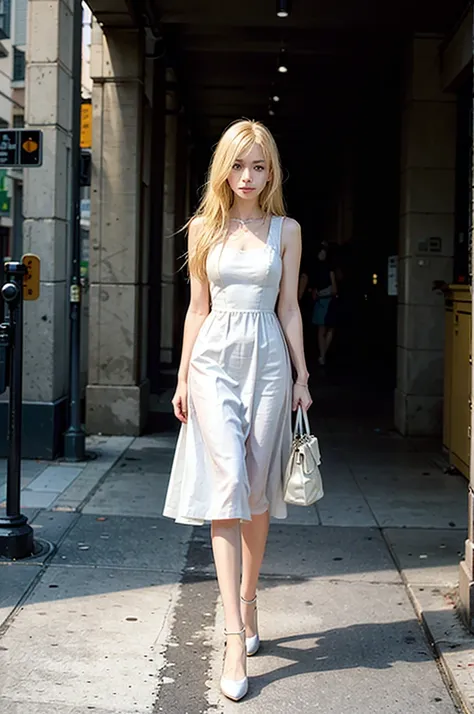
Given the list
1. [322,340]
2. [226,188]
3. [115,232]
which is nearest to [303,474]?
[226,188]

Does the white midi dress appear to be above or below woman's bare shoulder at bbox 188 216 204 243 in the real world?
below

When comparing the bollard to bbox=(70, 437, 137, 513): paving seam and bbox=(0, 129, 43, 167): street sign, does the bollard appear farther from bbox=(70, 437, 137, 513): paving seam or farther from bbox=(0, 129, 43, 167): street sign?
bbox=(0, 129, 43, 167): street sign

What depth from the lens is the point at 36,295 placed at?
7152 millimetres

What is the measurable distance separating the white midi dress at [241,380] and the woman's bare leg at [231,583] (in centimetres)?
10

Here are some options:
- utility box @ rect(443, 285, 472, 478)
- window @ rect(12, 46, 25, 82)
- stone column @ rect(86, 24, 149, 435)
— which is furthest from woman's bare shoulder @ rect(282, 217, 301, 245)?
window @ rect(12, 46, 25, 82)

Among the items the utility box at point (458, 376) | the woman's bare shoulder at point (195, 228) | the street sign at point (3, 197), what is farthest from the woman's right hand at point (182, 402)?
the street sign at point (3, 197)

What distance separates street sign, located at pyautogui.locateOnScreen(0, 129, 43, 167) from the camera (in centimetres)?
708

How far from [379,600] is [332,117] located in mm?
14680

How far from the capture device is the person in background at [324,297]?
1680 centimetres

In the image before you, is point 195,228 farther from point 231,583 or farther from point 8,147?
point 8,147

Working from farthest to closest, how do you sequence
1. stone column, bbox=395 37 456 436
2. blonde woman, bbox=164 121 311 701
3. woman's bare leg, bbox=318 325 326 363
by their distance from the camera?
woman's bare leg, bbox=318 325 326 363 < stone column, bbox=395 37 456 436 < blonde woman, bbox=164 121 311 701

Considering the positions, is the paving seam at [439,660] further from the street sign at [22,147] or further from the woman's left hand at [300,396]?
the street sign at [22,147]

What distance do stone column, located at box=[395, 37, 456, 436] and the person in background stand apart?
7192mm

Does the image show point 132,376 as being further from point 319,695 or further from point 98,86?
point 319,695
